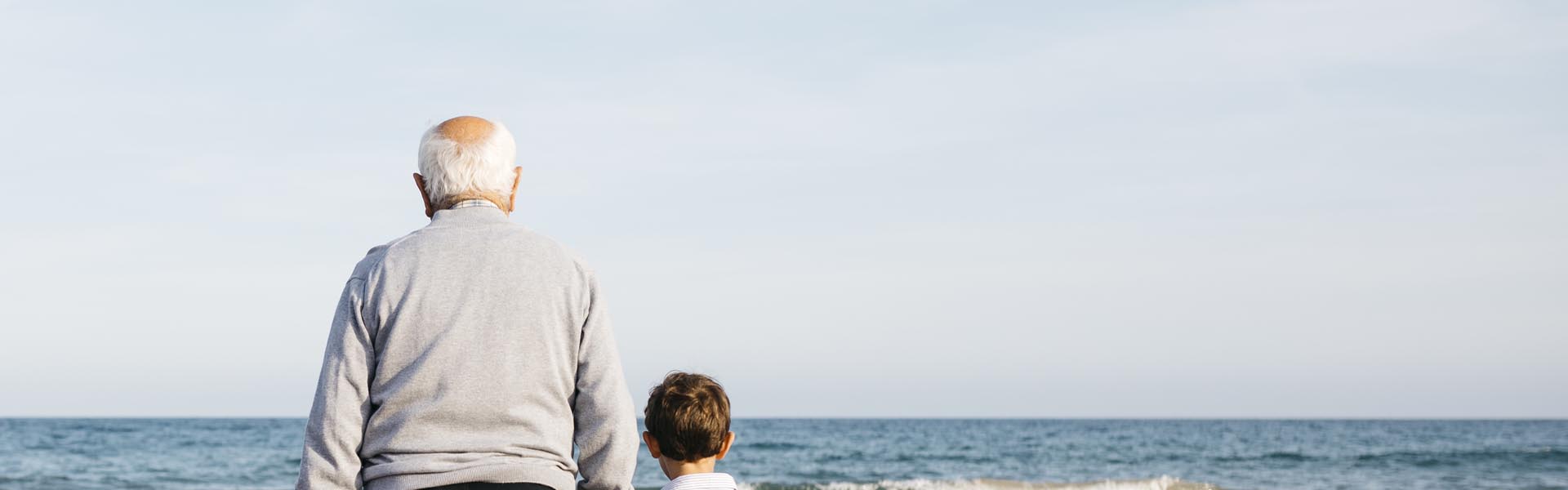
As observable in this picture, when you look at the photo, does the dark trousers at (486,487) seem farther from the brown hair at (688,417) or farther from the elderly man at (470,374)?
the brown hair at (688,417)

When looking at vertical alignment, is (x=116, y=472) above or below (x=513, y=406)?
below

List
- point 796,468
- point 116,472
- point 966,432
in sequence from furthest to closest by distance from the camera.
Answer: point 966,432 < point 796,468 < point 116,472

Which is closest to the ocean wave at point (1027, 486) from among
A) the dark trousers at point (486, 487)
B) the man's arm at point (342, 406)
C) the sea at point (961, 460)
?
the sea at point (961, 460)

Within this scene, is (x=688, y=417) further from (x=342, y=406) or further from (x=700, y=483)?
(x=342, y=406)

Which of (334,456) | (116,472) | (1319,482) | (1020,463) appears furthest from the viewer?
(1020,463)

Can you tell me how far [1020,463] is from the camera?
954 inches

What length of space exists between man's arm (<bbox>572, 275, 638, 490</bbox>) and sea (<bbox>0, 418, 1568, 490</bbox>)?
10.00 metres

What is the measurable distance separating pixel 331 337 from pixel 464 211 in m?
0.31

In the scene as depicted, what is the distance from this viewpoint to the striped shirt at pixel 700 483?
2924mm

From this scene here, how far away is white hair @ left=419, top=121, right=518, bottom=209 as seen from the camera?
235 cm

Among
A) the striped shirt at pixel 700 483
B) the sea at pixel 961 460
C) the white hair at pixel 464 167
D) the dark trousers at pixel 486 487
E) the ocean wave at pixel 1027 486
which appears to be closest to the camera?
the dark trousers at pixel 486 487

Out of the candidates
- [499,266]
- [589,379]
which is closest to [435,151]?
[499,266]

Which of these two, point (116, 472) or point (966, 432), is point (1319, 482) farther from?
point (966, 432)

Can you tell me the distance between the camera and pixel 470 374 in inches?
85.3
